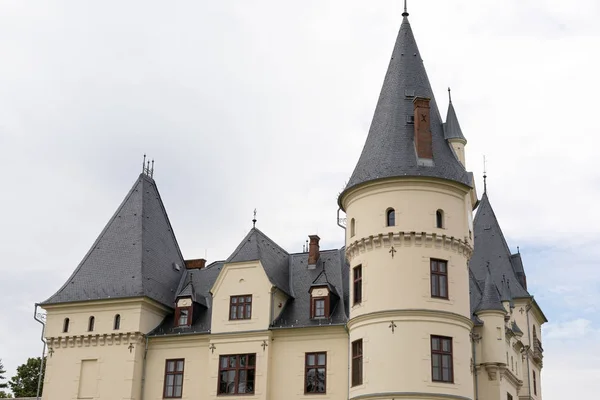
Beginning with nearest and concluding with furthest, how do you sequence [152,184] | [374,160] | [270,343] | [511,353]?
[374,160]
[270,343]
[511,353]
[152,184]

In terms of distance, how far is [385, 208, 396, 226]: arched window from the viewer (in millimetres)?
35562

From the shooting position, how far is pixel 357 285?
3641 cm

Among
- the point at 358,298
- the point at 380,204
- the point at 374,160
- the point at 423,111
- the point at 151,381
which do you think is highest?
the point at 423,111

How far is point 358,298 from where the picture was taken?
36188 millimetres

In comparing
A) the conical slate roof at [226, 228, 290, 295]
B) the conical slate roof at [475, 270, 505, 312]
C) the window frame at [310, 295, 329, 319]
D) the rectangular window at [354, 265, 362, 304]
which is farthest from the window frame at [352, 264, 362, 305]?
the conical slate roof at [475, 270, 505, 312]

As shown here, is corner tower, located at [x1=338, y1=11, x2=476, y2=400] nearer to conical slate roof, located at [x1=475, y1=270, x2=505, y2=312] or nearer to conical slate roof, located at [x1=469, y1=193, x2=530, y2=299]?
conical slate roof, located at [x1=475, y1=270, x2=505, y2=312]

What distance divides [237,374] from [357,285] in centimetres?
815

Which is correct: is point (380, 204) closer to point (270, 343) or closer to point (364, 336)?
point (364, 336)

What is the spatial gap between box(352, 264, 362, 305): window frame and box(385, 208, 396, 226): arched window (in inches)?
95.0

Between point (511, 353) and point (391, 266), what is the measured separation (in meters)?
12.6

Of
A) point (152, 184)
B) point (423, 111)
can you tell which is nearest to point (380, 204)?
point (423, 111)

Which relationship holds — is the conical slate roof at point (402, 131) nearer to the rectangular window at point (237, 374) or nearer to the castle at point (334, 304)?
the castle at point (334, 304)

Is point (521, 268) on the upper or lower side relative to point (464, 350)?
upper

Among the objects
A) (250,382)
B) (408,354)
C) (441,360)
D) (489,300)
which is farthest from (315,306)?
(489,300)
